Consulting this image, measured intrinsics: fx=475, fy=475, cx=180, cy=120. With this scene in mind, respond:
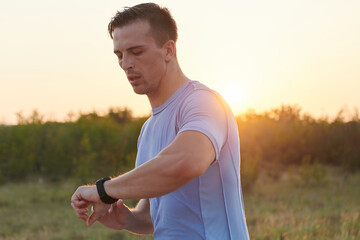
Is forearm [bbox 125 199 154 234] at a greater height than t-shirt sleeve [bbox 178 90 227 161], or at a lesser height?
lesser

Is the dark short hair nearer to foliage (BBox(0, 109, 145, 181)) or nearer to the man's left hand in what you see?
the man's left hand

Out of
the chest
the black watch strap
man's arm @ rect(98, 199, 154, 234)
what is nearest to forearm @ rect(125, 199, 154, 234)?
man's arm @ rect(98, 199, 154, 234)

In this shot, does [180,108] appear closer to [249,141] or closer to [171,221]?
[171,221]

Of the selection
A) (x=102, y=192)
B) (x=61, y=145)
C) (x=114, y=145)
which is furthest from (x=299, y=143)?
(x=102, y=192)

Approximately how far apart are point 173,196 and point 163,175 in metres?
0.33

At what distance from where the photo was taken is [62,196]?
14.1 meters

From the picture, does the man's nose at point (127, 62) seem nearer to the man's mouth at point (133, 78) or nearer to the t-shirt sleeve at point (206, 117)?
the man's mouth at point (133, 78)

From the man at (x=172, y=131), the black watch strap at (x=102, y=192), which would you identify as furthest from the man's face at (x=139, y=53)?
the black watch strap at (x=102, y=192)

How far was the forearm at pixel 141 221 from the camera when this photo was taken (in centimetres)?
195

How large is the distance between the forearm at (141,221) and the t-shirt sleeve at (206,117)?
0.62 m

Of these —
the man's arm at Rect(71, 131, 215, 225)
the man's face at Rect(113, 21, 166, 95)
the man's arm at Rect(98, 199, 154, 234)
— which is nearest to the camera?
the man's arm at Rect(71, 131, 215, 225)

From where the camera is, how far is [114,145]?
1644cm

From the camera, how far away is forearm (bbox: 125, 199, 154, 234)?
76.9 inches

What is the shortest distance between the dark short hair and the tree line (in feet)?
46.9
